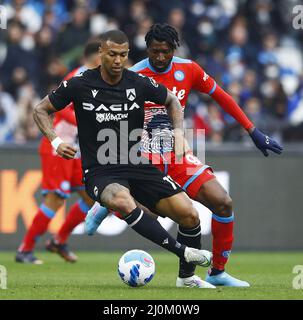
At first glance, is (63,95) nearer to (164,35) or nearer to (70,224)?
(164,35)

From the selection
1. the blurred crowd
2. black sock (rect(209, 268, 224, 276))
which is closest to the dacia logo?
black sock (rect(209, 268, 224, 276))

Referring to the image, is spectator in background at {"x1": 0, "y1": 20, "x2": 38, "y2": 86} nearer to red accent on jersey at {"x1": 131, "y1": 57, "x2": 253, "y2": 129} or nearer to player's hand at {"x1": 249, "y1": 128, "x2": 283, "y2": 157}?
red accent on jersey at {"x1": 131, "y1": 57, "x2": 253, "y2": 129}

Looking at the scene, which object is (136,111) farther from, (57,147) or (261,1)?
(261,1)

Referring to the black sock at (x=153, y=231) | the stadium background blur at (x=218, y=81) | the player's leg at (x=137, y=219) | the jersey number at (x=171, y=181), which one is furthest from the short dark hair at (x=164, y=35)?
the stadium background blur at (x=218, y=81)

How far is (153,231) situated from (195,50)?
421 inches

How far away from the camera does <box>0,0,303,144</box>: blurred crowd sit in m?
16.7

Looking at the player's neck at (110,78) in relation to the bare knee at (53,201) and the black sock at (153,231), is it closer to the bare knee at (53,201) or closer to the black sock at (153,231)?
the black sock at (153,231)

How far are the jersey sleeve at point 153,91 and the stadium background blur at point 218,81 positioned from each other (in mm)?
6069

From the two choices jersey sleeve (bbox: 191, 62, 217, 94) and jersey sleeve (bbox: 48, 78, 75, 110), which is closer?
jersey sleeve (bbox: 48, 78, 75, 110)

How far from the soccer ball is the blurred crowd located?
284 inches

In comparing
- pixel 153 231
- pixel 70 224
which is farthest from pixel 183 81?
pixel 70 224

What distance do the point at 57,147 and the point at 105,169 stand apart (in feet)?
1.64

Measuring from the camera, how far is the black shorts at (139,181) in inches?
345

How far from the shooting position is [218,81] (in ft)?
58.1
